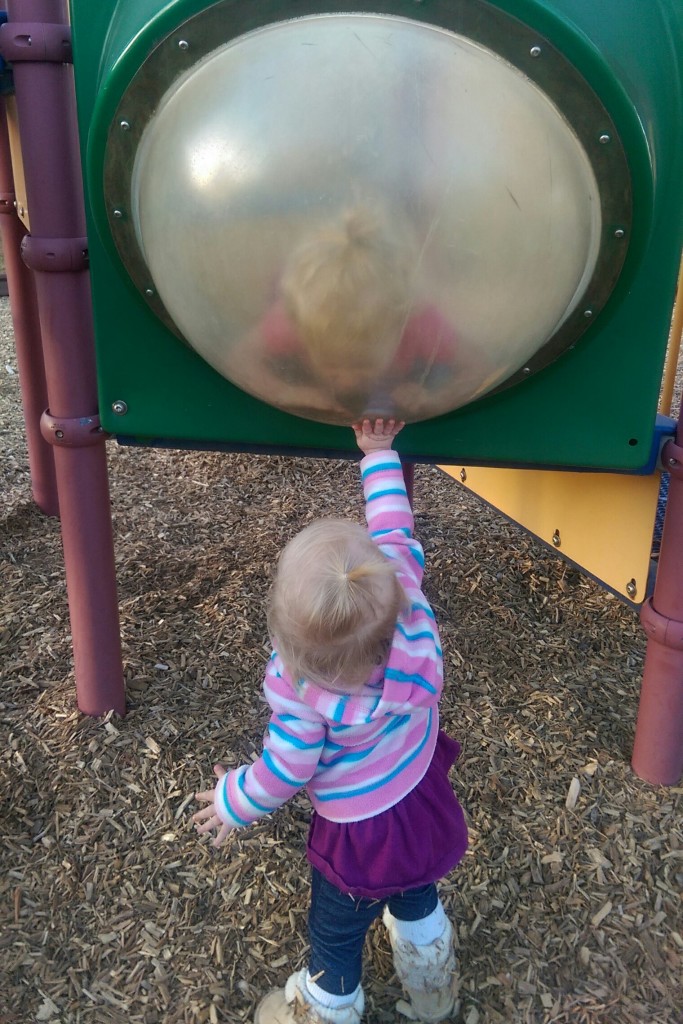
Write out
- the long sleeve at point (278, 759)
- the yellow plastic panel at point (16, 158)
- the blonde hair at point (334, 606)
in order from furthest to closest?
the yellow plastic panel at point (16, 158)
the long sleeve at point (278, 759)
the blonde hair at point (334, 606)

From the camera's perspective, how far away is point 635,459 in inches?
72.5

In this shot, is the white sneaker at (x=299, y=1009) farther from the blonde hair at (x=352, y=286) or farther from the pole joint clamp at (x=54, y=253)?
the pole joint clamp at (x=54, y=253)

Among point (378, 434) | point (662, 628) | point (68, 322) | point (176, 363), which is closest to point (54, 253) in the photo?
point (68, 322)

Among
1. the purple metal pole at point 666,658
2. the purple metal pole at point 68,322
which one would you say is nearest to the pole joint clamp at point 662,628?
the purple metal pole at point 666,658

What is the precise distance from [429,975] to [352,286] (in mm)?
1218

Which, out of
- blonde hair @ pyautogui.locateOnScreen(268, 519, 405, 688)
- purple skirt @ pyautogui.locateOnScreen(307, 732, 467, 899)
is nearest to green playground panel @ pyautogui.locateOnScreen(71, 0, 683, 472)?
blonde hair @ pyautogui.locateOnScreen(268, 519, 405, 688)

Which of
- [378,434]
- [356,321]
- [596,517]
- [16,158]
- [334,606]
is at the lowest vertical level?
[596,517]

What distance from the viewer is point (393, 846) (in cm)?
144

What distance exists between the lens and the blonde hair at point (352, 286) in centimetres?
133

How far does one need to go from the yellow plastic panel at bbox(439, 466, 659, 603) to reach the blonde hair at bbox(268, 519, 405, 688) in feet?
3.25

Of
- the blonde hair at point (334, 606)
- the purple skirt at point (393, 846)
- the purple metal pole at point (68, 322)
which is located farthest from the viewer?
the purple metal pole at point (68, 322)

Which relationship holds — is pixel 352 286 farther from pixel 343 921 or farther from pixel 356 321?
pixel 343 921

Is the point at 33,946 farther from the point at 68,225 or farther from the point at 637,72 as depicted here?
the point at 637,72

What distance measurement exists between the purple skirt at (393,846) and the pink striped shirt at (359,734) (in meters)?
0.03
